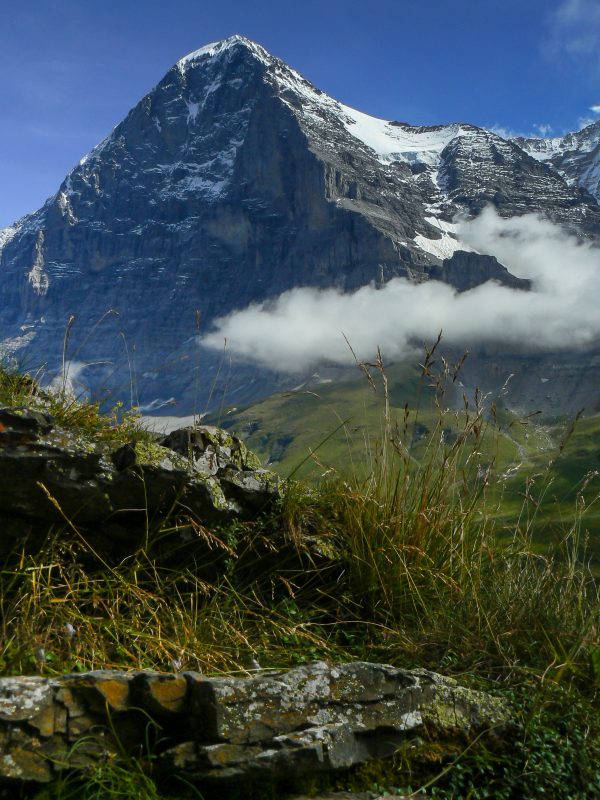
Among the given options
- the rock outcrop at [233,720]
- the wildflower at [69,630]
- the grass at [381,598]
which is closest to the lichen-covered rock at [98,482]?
the grass at [381,598]

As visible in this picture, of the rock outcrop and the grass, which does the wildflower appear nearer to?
the grass

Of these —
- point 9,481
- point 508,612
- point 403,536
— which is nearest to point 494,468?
point 403,536

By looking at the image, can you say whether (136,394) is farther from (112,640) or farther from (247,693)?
(247,693)


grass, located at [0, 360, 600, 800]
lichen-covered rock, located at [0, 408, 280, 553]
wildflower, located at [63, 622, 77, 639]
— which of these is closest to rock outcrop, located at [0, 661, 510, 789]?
grass, located at [0, 360, 600, 800]

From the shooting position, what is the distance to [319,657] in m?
4.79

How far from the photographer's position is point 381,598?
18.0ft

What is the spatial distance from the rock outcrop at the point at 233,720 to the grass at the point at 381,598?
Answer: 0.20 m

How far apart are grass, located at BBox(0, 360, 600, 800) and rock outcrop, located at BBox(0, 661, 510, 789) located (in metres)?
0.20

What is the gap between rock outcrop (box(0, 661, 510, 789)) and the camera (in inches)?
127

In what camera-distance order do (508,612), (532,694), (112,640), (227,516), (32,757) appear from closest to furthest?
(32,757)
(532,694)
(112,640)
(508,612)
(227,516)

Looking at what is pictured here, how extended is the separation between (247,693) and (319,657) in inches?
49.5

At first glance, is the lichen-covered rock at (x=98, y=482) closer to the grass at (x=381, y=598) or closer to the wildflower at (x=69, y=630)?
the grass at (x=381, y=598)

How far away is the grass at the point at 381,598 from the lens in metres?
4.00

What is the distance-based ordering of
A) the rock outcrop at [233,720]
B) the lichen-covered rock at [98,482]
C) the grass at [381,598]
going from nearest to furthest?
the rock outcrop at [233,720] → the grass at [381,598] → the lichen-covered rock at [98,482]
